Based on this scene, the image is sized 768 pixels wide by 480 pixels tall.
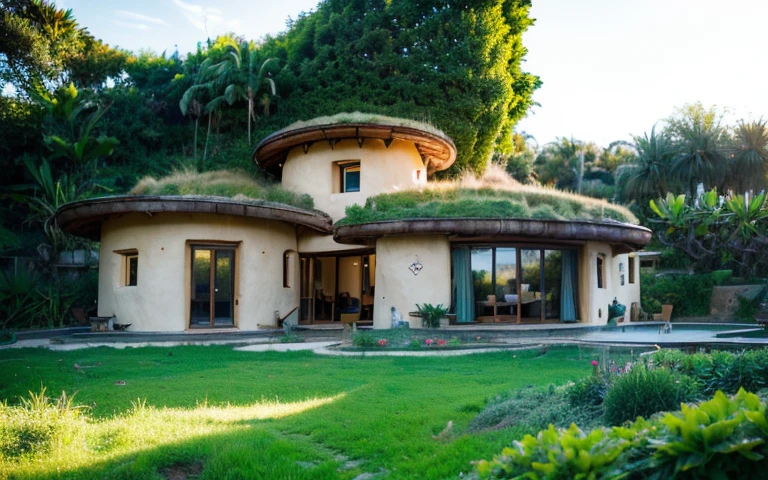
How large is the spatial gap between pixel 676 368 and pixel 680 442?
3.70m

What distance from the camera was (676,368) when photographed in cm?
605

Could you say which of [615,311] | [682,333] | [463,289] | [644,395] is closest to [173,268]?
[463,289]

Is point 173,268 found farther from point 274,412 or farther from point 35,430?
point 35,430

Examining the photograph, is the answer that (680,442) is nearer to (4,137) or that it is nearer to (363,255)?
(363,255)

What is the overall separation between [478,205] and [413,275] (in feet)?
8.32

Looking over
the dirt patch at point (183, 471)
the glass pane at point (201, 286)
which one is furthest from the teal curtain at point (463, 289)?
the dirt patch at point (183, 471)

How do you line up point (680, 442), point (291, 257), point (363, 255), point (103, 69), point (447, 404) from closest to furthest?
point (680, 442), point (447, 404), point (291, 257), point (363, 255), point (103, 69)

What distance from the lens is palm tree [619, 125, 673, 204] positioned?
110 ft

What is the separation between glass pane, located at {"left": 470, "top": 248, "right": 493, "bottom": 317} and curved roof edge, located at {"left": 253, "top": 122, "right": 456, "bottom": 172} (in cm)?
570

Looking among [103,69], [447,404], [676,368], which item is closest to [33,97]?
[103,69]

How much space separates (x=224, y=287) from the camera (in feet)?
58.9

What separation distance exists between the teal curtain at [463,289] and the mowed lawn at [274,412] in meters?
4.42

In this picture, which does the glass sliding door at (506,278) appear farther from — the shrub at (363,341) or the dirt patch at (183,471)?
the dirt patch at (183,471)

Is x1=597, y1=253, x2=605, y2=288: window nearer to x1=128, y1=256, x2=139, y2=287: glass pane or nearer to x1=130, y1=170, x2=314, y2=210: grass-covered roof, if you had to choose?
x1=130, y1=170, x2=314, y2=210: grass-covered roof
